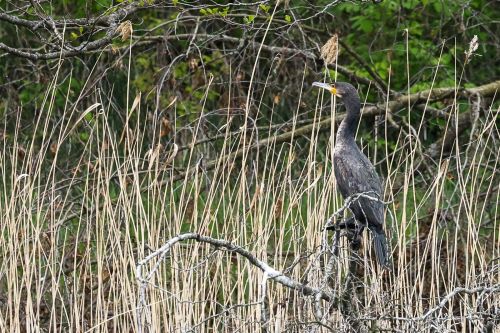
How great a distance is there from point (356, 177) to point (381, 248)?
35 centimetres

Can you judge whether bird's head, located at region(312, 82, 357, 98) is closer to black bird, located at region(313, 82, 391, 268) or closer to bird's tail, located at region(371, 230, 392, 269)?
black bird, located at region(313, 82, 391, 268)

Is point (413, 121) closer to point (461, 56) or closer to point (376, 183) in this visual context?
point (461, 56)

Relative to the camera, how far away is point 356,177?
14.4 feet

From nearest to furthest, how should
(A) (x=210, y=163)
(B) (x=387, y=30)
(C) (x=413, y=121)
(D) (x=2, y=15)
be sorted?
1. (D) (x=2, y=15)
2. (A) (x=210, y=163)
3. (C) (x=413, y=121)
4. (B) (x=387, y=30)

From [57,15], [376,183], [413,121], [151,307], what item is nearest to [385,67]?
[413,121]

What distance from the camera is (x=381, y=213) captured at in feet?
14.1

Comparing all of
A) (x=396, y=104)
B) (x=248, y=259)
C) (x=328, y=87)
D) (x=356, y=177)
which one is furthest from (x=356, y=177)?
(x=396, y=104)

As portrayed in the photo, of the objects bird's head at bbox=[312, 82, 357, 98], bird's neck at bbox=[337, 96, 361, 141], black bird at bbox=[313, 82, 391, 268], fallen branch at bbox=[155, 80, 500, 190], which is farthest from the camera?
fallen branch at bbox=[155, 80, 500, 190]

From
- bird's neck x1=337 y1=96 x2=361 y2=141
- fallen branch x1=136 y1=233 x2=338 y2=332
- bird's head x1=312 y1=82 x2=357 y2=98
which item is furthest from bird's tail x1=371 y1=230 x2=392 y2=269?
fallen branch x1=136 y1=233 x2=338 y2=332

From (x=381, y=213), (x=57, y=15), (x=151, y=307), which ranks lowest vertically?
(x=151, y=307)

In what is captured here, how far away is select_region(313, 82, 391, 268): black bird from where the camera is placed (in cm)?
424

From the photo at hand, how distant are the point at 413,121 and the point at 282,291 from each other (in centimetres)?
325

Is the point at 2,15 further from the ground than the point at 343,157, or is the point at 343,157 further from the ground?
the point at 2,15

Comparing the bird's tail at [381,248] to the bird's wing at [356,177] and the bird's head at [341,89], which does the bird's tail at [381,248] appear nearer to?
the bird's wing at [356,177]
